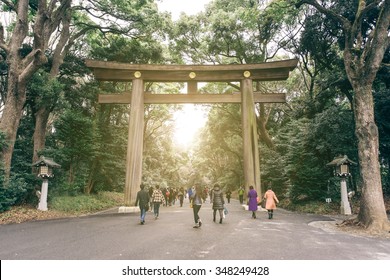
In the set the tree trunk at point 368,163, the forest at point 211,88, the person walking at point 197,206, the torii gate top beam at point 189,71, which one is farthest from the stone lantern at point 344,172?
the person walking at point 197,206

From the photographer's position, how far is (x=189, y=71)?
14203mm

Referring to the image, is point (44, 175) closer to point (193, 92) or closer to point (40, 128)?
point (40, 128)

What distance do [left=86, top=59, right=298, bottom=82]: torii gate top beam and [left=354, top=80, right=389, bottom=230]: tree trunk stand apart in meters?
5.02

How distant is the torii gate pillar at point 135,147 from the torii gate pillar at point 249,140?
5317 mm

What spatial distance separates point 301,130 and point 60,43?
15418mm

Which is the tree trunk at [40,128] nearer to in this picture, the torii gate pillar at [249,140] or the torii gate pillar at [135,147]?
the torii gate pillar at [135,147]

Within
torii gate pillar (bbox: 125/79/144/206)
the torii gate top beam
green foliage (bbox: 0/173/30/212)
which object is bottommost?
green foliage (bbox: 0/173/30/212)

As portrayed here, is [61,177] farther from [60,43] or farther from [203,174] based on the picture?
[203,174]

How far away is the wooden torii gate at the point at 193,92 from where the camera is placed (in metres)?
13.3

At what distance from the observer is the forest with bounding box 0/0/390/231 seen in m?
9.66

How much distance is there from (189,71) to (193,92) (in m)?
1.12

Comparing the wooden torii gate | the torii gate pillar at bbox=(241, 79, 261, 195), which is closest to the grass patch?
the wooden torii gate

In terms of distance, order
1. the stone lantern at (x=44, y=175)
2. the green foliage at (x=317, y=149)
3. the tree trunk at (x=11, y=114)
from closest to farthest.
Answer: the tree trunk at (x=11, y=114), the stone lantern at (x=44, y=175), the green foliage at (x=317, y=149)

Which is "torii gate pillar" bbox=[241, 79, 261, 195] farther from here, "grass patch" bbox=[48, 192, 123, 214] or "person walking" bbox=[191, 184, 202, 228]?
"grass patch" bbox=[48, 192, 123, 214]
